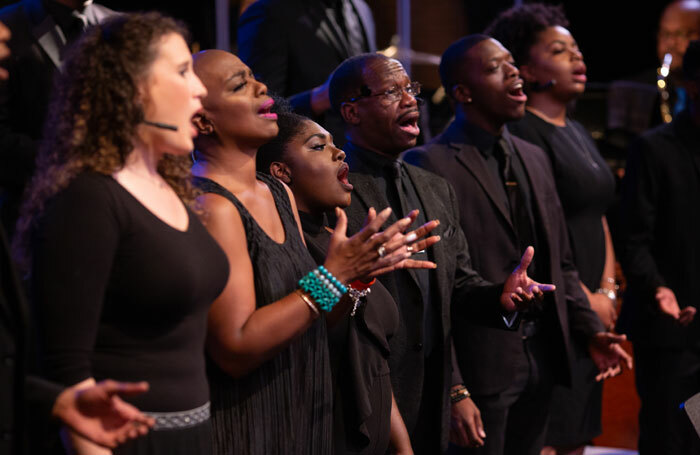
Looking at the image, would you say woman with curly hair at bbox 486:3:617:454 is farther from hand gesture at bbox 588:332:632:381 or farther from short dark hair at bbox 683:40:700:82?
short dark hair at bbox 683:40:700:82

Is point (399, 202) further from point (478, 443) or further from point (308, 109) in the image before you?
point (478, 443)

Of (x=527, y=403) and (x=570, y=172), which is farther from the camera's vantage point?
(x=570, y=172)

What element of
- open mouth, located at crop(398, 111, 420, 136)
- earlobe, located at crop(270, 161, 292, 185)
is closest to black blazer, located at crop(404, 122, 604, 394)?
open mouth, located at crop(398, 111, 420, 136)

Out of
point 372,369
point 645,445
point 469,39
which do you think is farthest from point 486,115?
point 645,445

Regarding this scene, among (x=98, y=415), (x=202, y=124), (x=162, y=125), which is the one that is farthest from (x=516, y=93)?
(x=98, y=415)

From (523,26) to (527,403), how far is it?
1706 mm

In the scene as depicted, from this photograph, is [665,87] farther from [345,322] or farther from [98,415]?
[98,415]

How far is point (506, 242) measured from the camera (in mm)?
3211

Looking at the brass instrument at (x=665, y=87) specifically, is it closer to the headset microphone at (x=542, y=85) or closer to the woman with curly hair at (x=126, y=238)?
the headset microphone at (x=542, y=85)

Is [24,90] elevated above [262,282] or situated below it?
above

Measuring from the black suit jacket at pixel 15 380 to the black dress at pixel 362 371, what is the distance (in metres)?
0.95

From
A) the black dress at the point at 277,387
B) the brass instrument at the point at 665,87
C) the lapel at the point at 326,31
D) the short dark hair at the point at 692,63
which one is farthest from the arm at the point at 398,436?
the brass instrument at the point at 665,87

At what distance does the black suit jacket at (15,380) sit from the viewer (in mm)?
1528

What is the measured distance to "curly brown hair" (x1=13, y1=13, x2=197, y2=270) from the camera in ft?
5.67
